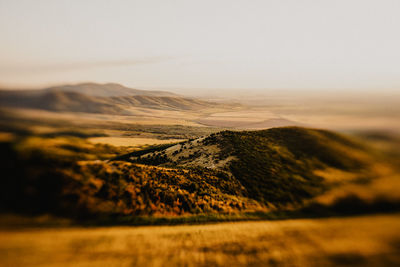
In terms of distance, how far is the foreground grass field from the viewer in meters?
9.59

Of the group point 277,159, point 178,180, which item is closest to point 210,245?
point 178,180

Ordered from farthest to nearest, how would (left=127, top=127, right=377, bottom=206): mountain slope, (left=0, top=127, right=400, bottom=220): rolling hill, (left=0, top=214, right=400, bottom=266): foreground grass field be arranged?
(left=127, top=127, right=377, bottom=206): mountain slope < (left=0, top=127, right=400, bottom=220): rolling hill < (left=0, top=214, right=400, bottom=266): foreground grass field

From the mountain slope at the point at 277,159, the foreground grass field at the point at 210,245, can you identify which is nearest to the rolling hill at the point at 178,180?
the mountain slope at the point at 277,159

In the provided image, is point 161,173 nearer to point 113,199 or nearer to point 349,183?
point 113,199

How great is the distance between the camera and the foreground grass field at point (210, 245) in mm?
9594

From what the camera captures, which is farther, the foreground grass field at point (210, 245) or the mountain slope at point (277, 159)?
the mountain slope at point (277, 159)

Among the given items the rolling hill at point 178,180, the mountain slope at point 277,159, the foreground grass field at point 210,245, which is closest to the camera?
the foreground grass field at point 210,245

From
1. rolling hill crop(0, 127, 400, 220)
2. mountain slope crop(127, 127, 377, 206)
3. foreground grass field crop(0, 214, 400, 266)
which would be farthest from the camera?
mountain slope crop(127, 127, 377, 206)

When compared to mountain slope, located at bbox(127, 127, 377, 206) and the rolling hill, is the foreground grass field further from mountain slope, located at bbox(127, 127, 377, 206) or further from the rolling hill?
mountain slope, located at bbox(127, 127, 377, 206)

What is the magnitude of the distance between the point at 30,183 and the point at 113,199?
487 cm

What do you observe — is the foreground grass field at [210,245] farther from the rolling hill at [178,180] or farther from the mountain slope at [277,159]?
the mountain slope at [277,159]

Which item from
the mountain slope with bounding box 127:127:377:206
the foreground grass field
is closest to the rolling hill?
the mountain slope with bounding box 127:127:377:206

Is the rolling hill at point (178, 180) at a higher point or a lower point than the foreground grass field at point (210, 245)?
higher

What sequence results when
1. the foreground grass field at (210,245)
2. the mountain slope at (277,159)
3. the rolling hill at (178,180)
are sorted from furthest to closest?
the mountain slope at (277,159) < the rolling hill at (178,180) < the foreground grass field at (210,245)
